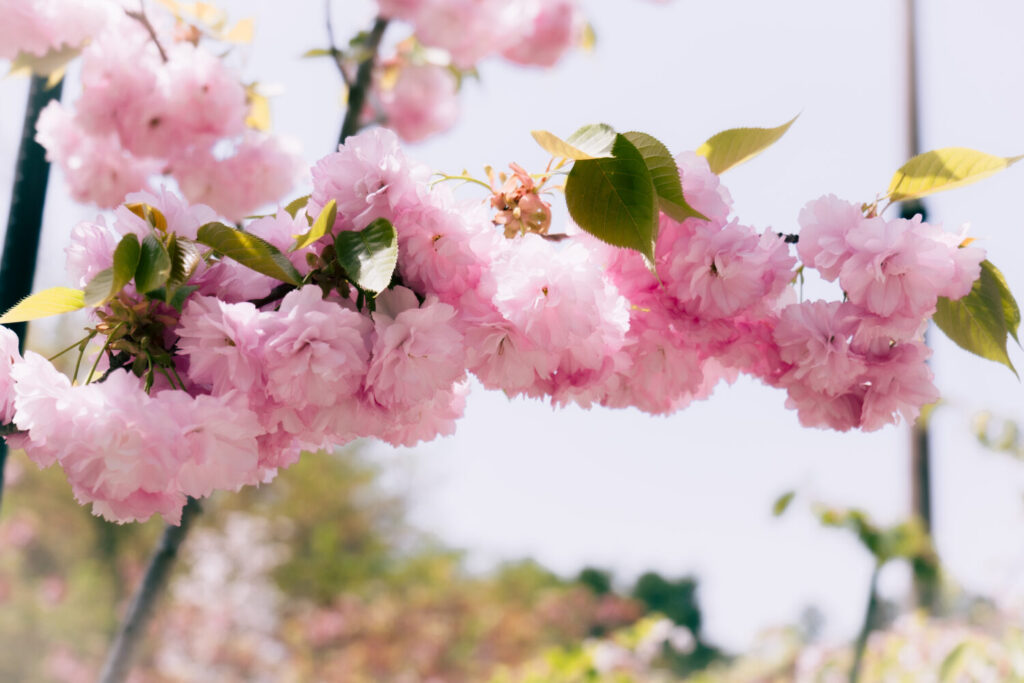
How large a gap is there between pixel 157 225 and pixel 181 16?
769mm

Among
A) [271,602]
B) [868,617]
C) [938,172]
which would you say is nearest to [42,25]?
[938,172]

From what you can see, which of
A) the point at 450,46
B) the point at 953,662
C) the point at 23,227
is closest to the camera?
the point at 23,227

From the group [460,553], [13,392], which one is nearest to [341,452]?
[460,553]

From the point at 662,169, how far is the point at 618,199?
33mm

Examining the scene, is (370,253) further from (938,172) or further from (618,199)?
(938,172)

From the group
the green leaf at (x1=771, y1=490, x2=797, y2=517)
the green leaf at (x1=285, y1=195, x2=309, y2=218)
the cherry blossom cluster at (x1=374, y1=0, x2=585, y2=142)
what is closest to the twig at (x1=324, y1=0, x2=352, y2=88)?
the cherry blossom cluster at (x1=374, y1=0, x2=585, y2=142)

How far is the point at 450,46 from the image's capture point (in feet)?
4.31

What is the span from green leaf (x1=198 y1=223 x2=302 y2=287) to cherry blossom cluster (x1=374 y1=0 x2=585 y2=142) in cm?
89

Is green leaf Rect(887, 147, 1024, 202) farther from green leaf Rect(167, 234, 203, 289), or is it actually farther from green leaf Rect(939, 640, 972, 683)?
green leaf Rect(939, 640, 972, 683)

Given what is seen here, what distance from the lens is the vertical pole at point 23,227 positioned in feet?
2.52

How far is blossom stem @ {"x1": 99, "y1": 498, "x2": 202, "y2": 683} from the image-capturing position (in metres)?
0.90

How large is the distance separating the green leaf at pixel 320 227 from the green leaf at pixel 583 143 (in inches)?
4.5

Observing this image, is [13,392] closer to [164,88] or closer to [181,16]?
[164,88]

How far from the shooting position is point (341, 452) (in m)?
6.98
